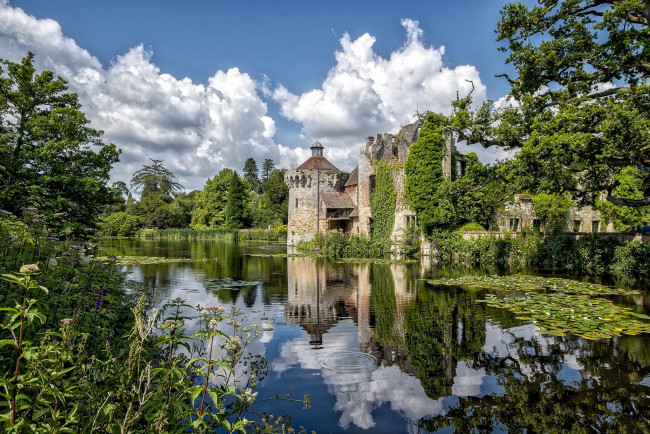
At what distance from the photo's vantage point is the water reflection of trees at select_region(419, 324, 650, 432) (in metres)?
3.95

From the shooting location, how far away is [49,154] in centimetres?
1549

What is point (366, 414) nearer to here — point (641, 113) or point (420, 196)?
point (641, 113)

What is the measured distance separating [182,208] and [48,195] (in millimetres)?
58175

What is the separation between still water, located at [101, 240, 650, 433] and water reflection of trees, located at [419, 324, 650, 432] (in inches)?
0.5

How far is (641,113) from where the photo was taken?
1087 centimetres

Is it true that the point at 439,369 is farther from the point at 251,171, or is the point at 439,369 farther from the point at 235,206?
the point at 251,171

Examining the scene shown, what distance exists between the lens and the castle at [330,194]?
31672 mm

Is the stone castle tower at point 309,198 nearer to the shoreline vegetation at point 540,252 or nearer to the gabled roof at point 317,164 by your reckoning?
the gabled roof at point 317,164

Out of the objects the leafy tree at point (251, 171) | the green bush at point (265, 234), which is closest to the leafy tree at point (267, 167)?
the leafy tree at point (251, 171)

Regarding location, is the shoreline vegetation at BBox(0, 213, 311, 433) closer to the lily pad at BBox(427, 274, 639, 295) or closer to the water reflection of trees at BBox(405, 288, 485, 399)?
the water reflection of trees at BBox(405, 288, 485, 399)

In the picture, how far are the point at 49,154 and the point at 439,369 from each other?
1693cm

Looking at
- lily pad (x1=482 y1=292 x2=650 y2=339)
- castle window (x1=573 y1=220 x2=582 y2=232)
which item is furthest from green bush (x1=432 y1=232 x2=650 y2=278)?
castle window (x1=573 y1=220 x2=582 y2=232)

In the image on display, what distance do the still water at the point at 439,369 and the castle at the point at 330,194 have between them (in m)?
21.8

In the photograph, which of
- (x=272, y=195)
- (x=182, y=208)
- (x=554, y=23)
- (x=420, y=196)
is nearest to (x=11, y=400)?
(x=554, y=23)
